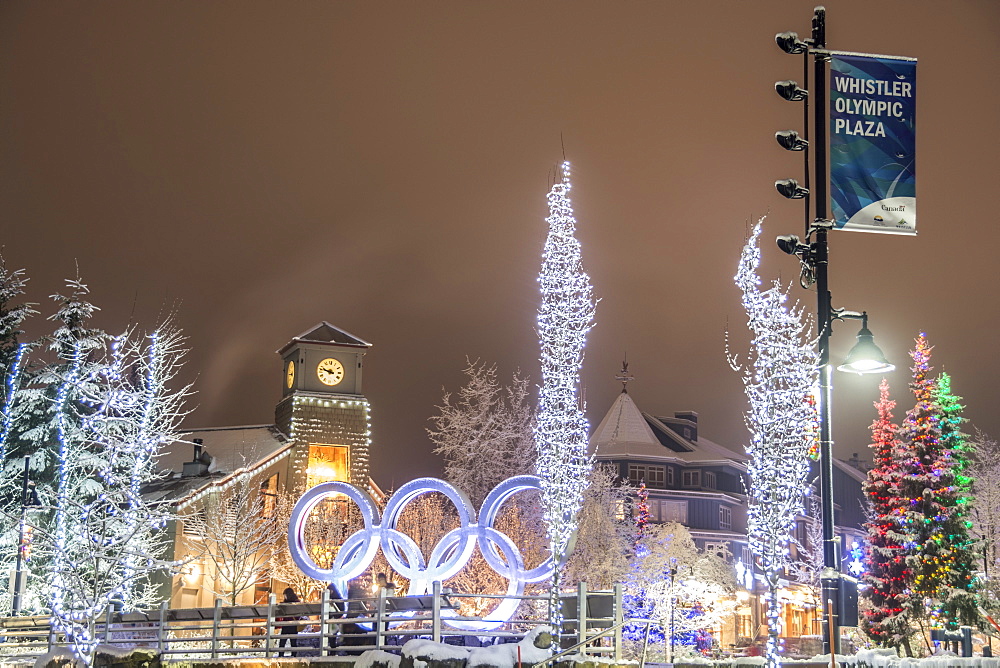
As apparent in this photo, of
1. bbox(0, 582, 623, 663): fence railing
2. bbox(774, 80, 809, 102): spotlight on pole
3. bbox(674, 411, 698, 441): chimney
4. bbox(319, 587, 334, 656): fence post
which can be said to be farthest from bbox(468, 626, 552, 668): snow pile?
bbox(674, 411, 698, 441): chimney

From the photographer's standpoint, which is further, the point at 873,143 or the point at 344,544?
the point at 344,544

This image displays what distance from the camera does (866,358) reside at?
12031mm

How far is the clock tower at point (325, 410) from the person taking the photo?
59.1m

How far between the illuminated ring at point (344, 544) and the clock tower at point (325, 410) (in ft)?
107

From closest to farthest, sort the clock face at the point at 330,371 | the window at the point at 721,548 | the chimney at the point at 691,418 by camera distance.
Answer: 1. the clock face at the point at 330,371
2. the window at the point at 721,548
3. the chimney at the point at 691,418

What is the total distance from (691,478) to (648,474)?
3.01m

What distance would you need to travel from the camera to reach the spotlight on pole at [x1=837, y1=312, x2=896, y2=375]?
12047 mm

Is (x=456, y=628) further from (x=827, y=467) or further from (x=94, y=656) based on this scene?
(x=827, y=467)

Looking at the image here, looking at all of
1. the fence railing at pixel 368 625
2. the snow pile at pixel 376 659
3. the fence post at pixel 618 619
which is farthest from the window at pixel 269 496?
the fence post at pixel 618 619

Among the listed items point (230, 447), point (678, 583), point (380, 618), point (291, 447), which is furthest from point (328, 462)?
point (380, 618)

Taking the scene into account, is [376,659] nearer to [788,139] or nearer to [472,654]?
[472,654]

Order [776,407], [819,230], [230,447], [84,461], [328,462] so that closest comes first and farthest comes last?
[819,230]
[776,407]
[84,461]
[328,462]
[230,447]

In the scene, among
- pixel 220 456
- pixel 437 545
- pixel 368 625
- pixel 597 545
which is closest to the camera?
pixel 368 625

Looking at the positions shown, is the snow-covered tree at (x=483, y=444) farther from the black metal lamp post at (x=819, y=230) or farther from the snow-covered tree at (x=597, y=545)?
the black metal lamp post at (x=819, y=230)
